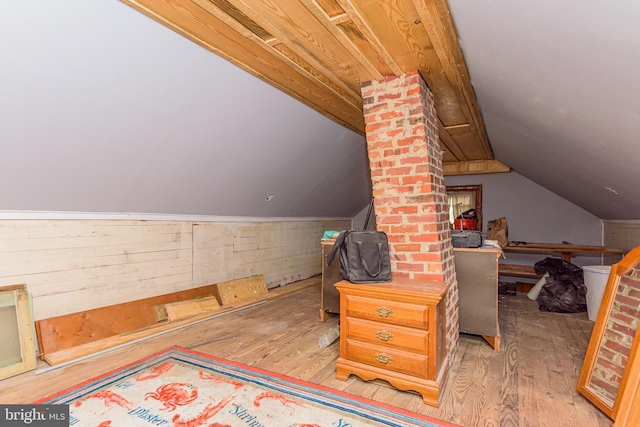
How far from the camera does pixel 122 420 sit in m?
1.97

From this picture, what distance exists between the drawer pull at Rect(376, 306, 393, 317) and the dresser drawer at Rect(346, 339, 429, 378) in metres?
0.24

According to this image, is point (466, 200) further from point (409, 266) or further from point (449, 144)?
point (409, 266)

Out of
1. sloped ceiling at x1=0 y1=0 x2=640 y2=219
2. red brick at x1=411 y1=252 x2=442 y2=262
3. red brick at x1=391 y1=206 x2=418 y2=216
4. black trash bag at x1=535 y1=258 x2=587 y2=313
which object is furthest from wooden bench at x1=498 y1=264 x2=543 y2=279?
red brick at x1=391 y1=206 x2=418 y2=216

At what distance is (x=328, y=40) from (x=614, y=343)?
277 cm

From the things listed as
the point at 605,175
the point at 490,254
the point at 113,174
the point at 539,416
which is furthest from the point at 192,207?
the point at 605,175

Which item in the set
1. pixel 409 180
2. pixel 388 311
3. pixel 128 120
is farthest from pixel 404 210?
pixel 128 120

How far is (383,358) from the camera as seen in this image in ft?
7.79

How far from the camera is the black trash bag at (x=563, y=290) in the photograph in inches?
166

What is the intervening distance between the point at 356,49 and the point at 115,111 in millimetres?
1790

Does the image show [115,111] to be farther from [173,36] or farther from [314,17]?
[314,17]

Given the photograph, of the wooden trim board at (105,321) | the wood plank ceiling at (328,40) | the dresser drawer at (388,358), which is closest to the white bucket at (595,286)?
the wood plank ceiling at (328,40)

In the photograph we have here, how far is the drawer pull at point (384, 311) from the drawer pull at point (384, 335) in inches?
4.5

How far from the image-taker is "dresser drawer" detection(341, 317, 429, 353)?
2262 millimetres

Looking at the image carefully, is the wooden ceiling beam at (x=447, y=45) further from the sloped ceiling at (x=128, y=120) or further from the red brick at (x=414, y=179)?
the sloped ceiling at (x=128, y=120)
